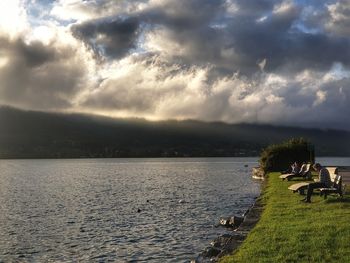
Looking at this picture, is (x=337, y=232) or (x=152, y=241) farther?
(x=152, y=241)

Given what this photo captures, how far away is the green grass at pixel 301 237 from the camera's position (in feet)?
48.8

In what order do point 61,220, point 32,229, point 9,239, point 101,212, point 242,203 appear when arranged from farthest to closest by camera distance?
point 242,203, point 101,212, point 61,220, point 32,229, point 9,239

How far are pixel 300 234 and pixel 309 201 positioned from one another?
10602mm

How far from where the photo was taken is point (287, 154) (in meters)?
73.2

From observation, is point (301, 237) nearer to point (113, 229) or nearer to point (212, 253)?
point (212, 253)

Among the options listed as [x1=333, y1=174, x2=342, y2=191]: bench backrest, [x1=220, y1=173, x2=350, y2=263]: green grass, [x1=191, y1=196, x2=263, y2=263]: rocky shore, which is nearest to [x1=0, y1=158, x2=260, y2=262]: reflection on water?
[x1=191, y1=196, x2=263, y2=263]: rocky shore

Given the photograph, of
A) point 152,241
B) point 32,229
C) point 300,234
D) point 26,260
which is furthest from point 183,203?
point 300,234

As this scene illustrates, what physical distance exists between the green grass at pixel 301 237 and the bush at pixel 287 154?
1892 inches

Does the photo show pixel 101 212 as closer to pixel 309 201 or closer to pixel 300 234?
pixel 309 201

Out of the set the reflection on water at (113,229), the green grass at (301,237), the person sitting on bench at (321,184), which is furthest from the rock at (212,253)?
the person sitting on bench at (321,184)

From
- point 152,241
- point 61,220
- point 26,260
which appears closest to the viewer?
point 26,260

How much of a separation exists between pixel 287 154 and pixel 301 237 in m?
57.2

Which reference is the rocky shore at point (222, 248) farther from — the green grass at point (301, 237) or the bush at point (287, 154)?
the bush at point (287, 154)

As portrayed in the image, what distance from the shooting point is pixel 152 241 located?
27578 millimetres
